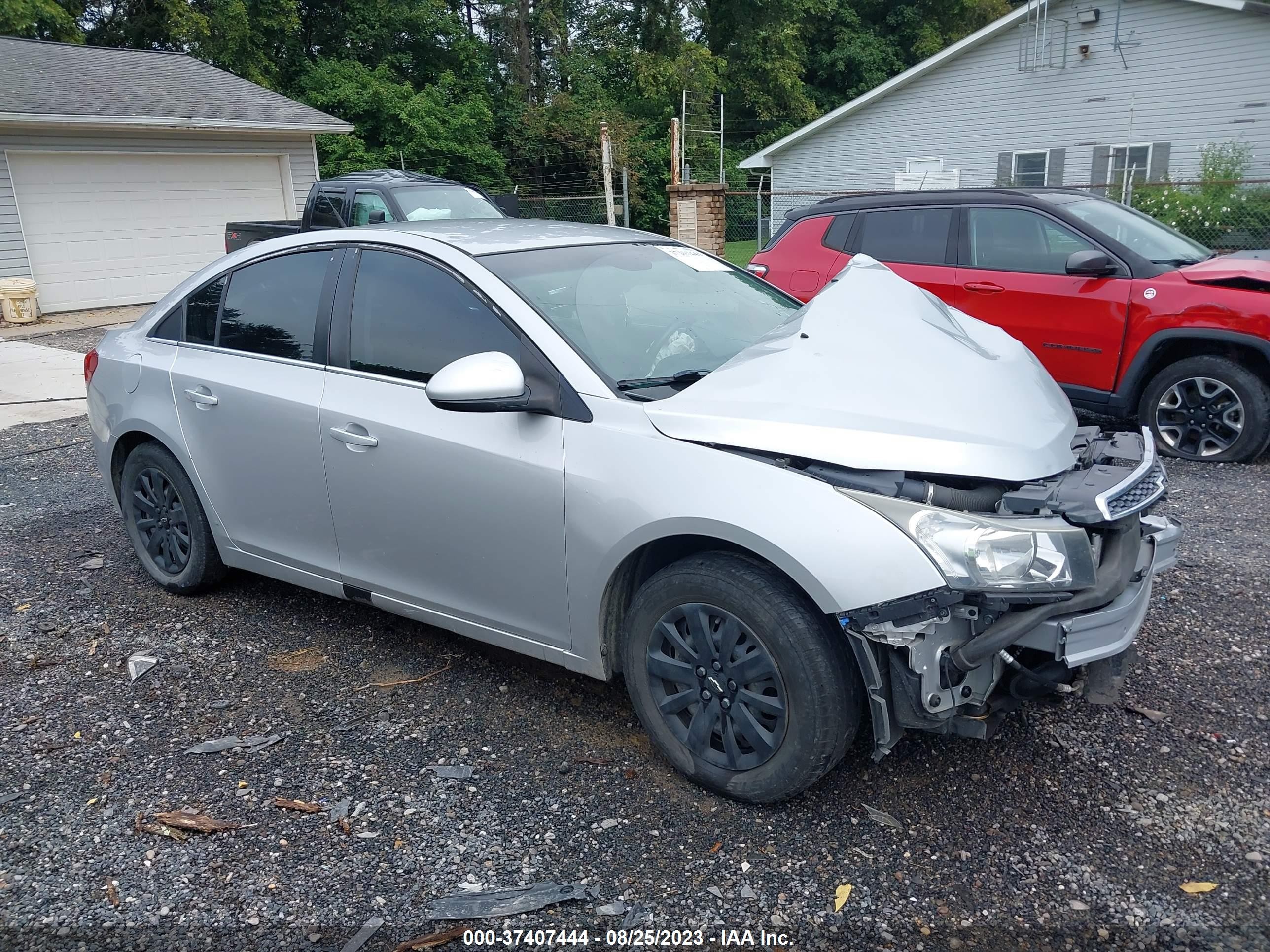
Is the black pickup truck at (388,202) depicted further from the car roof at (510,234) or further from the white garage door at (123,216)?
the car roof at (510,234)

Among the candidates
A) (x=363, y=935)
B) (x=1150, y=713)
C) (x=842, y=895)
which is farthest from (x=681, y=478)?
(x=1150, y=713)

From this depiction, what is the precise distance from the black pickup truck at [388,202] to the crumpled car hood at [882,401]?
9.16m

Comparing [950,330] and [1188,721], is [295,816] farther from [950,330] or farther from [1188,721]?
[1188,721]

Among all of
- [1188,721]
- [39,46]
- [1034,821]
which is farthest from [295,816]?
[39,46]

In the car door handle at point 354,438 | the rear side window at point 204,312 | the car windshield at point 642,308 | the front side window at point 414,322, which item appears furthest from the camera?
the rear side window at point 204,312

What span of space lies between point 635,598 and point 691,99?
34.6m

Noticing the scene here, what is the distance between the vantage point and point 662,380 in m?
3.40

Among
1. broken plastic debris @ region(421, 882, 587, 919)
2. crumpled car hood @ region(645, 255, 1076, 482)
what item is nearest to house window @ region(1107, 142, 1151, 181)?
crumpled car hood @ region(645, 255, 1076, 482)

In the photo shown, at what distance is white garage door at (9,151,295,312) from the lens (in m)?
16.2

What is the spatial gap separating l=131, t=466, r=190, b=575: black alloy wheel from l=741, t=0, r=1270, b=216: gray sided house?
62.5 feet

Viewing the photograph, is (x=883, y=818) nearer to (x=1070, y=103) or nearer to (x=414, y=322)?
(x=414, y=322)

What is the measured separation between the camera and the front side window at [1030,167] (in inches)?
922

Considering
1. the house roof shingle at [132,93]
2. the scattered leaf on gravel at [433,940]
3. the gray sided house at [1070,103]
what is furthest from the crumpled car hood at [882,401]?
the gray sided house at [1070,103]

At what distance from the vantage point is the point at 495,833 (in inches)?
120
